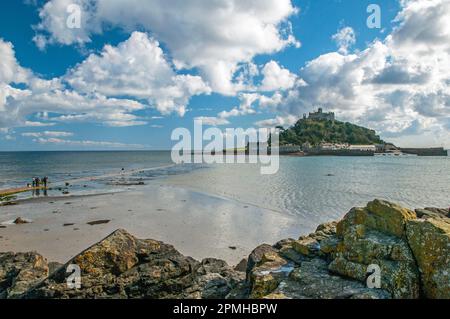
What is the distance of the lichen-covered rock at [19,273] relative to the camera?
9.38 m

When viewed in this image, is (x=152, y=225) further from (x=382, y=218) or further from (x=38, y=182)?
(x=38, y=182)

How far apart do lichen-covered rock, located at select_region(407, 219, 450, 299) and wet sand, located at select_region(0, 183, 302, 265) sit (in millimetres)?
10094

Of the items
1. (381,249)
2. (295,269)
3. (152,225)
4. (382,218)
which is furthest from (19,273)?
(152,225)

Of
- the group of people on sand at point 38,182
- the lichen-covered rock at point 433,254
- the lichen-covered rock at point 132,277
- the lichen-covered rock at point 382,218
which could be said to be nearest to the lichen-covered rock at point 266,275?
the lichen-covered rock at point 132,277

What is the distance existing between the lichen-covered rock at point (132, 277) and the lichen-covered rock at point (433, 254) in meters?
5.07

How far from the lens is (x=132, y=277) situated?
30.1 feet

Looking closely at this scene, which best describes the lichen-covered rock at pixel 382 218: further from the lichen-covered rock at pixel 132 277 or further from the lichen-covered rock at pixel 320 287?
the lichen-covered rock at pixel 132 277

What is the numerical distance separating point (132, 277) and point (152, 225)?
589 inches

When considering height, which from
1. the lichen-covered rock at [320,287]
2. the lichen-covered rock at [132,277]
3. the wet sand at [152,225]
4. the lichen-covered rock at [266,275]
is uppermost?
the lichen-covered rock at [320,287]

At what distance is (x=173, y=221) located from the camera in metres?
25.1

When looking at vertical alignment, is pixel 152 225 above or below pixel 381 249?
below

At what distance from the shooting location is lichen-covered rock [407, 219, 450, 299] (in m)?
6.31

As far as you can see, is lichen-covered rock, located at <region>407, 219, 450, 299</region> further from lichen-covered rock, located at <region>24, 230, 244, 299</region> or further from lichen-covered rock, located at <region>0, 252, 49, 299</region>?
lichen-covered rock, located at <region>0, 252, 49, 299</region>
